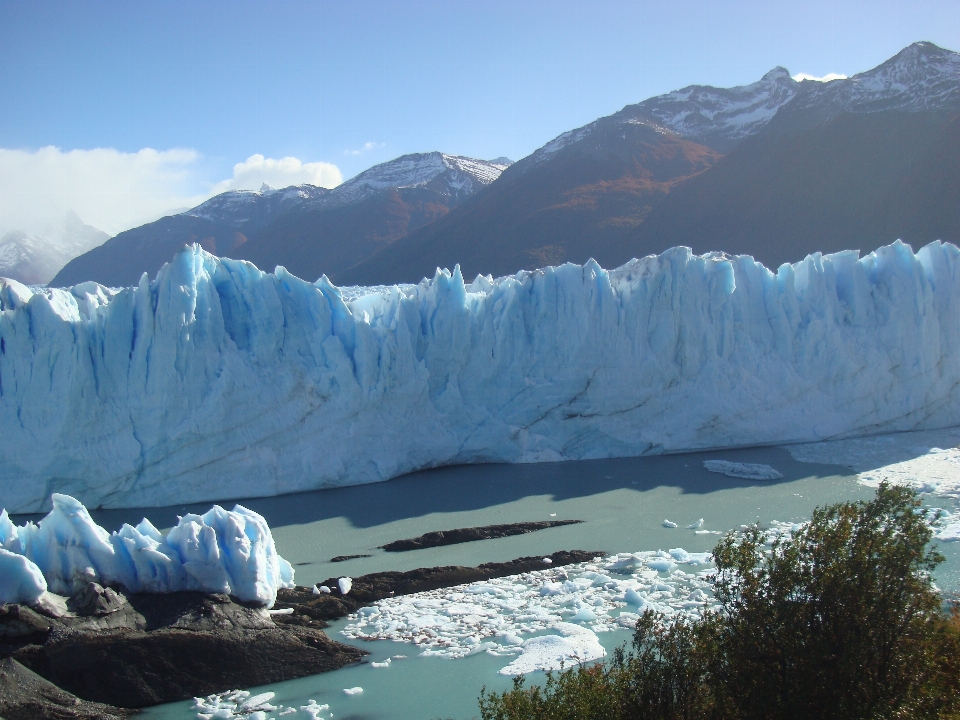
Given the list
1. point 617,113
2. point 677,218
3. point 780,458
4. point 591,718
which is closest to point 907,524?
point 591,718

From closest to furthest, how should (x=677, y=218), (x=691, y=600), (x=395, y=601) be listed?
(x=691, y=600) < (x=395, y=601) < (x=677, y=218)

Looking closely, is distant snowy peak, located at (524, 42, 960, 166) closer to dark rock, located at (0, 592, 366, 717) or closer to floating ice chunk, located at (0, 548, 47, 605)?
dark rock, located at (0, 592, 366, 717)

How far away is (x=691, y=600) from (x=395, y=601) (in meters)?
2.68

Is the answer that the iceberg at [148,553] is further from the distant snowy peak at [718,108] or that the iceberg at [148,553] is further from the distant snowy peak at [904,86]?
the distant snowy peak at [718,108]

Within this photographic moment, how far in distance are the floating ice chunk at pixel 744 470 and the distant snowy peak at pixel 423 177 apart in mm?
50835

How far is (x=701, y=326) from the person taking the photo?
1361 centimetres

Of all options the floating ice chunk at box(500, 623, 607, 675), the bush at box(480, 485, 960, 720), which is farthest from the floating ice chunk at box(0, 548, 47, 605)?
the bush at box(480, 485, 960, 720)

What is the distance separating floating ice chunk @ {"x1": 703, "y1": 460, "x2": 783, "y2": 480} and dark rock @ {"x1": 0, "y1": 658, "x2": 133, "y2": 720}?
28.3 feet

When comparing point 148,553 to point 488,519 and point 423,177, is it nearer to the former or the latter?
point 488,519

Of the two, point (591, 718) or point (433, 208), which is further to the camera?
point (433, 208)

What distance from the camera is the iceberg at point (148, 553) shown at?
6.66 metres

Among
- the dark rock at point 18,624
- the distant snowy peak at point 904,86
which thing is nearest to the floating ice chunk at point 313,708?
the dark rock at point 18,624

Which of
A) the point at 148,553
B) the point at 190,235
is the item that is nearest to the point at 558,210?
the point at 190,235

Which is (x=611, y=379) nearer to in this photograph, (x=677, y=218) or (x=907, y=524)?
(x=907, y=524)
